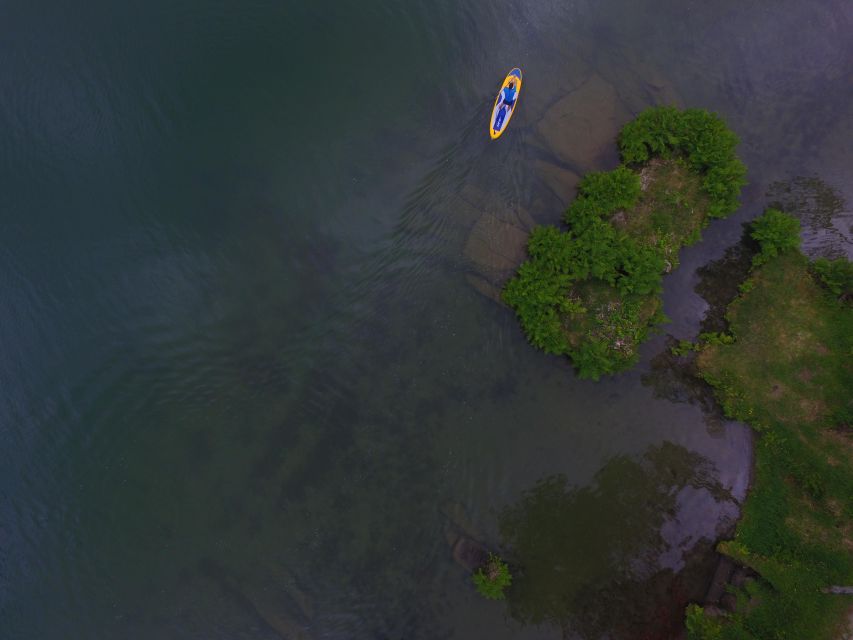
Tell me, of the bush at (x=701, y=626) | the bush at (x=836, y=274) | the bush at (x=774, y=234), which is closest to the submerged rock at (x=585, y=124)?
the bush at (x=774, y=234)

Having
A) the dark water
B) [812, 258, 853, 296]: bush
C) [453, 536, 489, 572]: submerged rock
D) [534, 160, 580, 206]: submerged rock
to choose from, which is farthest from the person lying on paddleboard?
[453, 536, 489, 572]: submerged rock

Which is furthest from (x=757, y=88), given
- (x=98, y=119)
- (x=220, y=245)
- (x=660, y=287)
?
(x=98, y=119)

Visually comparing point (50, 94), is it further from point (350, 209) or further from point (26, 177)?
point (350, 209)

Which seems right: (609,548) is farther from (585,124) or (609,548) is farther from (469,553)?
(585,124)

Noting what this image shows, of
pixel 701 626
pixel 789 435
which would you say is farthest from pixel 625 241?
pixel 701 626

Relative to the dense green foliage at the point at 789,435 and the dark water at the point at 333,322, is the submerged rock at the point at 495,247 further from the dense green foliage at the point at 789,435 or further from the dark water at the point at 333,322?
the dense green foliage at the point at 789,435

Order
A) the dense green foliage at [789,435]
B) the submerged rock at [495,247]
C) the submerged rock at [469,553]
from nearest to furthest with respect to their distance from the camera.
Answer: the dense green foliage at [789,435], the submerged rock at [469,553], the submerged rock at [495,247]
